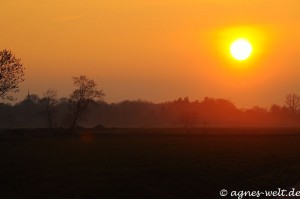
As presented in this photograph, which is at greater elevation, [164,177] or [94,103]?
[94,103]

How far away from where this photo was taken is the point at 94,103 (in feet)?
416

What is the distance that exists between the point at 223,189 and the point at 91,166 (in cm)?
997

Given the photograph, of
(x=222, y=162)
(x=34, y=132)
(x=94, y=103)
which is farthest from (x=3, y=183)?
(x=94, y=103)

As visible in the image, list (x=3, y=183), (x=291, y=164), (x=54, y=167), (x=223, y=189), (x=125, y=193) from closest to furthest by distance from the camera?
1. (x=125, y=193)
2. (x=3, y=183)
3. (x=223, y=189)
4. (x=54, y=167)
5. (x=291, y=164)

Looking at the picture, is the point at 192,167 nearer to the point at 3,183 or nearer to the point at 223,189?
the point at 223,189

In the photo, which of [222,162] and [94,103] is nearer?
[222,162]

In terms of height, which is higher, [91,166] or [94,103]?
[94,103]

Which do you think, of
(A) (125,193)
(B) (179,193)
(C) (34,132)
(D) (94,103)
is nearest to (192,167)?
(B) (179,193)

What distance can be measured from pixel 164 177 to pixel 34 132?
6720 cm

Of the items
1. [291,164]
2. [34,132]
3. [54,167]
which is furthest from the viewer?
[34,132]

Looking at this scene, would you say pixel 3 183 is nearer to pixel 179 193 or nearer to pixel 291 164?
pixel 179 193

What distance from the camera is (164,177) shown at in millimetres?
32469

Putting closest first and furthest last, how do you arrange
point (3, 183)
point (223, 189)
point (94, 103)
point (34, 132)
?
1. point (3, 183)
2. point (223, 189)
3. point (34, 132)
4. point (94, 103)

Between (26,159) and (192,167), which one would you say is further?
(26,159)
